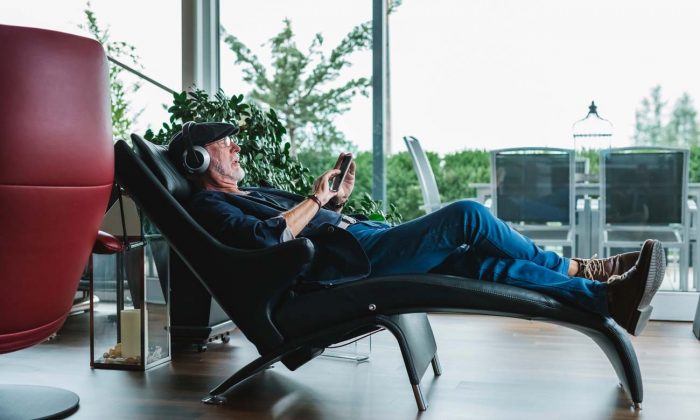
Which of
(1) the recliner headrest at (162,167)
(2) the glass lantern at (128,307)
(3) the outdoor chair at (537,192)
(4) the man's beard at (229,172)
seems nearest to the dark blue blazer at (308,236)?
(1) the recliner headrest at (162,167)

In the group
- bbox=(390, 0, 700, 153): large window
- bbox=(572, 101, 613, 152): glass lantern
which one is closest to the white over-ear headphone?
bbox=(390, 0, 700, 153): large window

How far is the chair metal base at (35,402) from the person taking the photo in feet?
7.77

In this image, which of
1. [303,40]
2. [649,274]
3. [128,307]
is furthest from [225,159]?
[303,40]

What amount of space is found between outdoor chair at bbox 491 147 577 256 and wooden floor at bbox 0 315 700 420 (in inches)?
35.0

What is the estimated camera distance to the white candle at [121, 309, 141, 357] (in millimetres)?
3045

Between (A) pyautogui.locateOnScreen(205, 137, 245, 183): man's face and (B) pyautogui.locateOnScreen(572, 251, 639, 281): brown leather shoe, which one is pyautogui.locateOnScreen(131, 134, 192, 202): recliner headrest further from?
(B) pyautogui.locateOnScreen(572, 251, 639, 281): brown leather shoe

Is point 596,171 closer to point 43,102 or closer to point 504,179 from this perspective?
point 504,179

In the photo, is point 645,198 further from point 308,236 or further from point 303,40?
point 308,236

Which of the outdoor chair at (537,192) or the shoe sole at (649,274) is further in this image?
the outdoor chair at (537,192)

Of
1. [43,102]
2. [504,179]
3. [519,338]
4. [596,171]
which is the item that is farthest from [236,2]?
[43,102]

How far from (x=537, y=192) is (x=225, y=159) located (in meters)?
2.21

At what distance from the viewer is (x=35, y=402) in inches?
98.3

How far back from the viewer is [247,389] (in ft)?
9.14

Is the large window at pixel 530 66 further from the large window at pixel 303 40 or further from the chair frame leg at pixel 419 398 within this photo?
the chair frame leg at pixel 419 398
